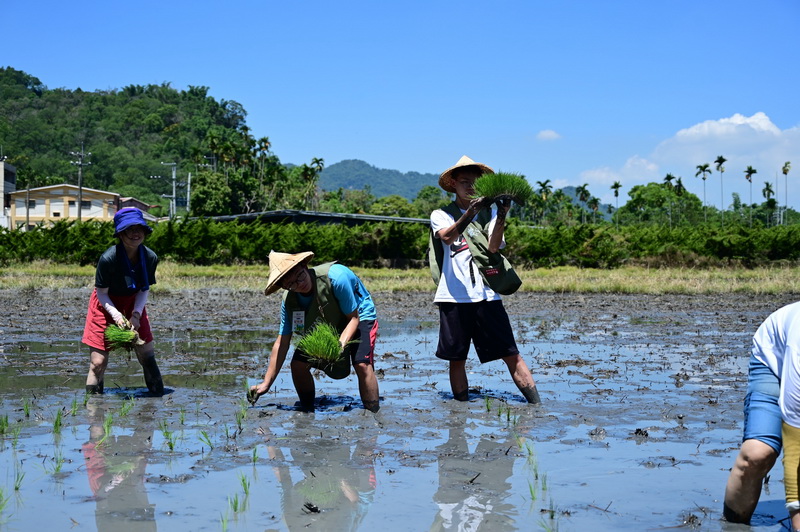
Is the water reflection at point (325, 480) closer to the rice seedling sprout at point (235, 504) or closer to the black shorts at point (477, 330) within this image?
the rice seedling sprout at point (235, 504)

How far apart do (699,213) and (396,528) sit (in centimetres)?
8973

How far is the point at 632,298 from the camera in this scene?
2038cm

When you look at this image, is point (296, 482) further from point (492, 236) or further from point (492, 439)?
point (492, 236)

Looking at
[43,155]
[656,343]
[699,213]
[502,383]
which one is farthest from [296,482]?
[43,155]

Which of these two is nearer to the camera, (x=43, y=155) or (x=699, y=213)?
(x=699, y=213)

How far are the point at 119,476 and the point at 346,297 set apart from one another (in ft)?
6.84

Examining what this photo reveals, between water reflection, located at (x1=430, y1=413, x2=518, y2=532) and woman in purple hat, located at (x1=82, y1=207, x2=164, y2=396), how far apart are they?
2.75m

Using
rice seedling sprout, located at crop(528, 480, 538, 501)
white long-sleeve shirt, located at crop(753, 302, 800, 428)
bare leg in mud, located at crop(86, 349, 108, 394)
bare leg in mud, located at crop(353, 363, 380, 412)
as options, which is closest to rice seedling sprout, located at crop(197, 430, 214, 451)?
bare leg in mud, located at crop(353, 363, 380, 412)

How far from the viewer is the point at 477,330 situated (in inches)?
268

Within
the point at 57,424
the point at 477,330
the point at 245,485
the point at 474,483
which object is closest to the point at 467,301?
the point at 477,330

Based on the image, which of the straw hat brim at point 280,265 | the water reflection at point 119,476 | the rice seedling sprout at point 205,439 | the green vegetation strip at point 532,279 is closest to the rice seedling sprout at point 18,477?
the water reflection at point 119,476

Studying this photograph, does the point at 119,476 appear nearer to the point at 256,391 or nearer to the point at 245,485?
the point at 245,485

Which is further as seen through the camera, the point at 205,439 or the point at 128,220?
the point at 128,220

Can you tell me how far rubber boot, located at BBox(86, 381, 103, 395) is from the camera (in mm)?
7132
